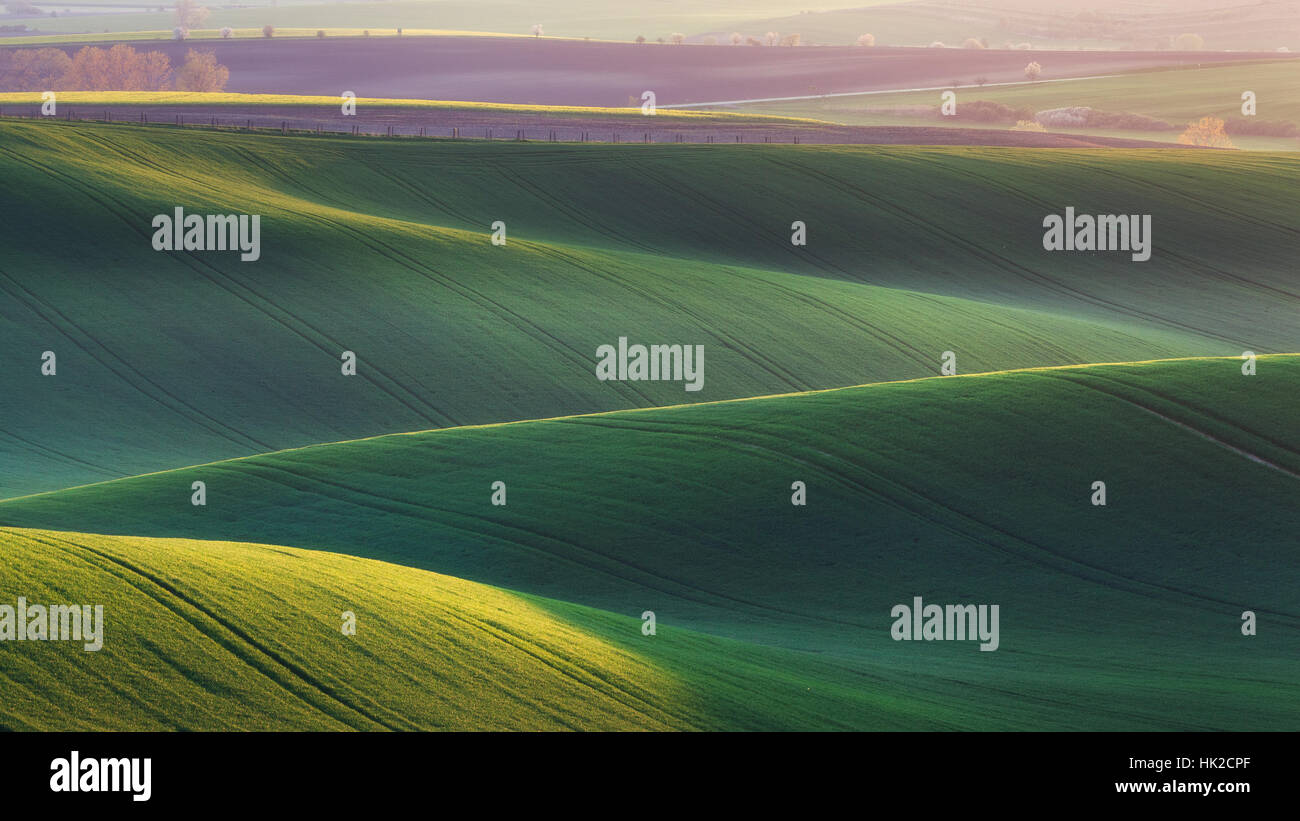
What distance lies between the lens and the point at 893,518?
90.0 feet

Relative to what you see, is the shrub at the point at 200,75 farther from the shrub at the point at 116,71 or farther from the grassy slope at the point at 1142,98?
the grassy slope at the point at 1142,98

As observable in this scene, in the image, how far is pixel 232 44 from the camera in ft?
553

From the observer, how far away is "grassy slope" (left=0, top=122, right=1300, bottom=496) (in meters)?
43.1

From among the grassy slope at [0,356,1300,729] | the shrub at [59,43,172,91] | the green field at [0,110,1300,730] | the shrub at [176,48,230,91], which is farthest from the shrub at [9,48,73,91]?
the grassy slope at [0,356,1300,729]

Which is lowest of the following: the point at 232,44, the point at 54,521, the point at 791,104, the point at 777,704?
the point at 777,704

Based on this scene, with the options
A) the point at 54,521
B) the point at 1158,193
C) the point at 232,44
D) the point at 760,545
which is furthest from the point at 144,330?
the point at 232,44

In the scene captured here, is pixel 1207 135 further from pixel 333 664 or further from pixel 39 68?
pixel 39 68

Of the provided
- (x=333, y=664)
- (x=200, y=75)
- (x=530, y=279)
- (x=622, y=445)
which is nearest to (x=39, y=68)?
(x=200, y=75)

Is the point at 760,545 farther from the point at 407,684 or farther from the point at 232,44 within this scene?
the point at 232,44

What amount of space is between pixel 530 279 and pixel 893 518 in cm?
2908

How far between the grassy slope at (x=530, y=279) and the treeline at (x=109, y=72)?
73551 millimetres

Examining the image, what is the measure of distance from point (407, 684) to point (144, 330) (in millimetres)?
34893

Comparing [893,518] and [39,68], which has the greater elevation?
[39,68]

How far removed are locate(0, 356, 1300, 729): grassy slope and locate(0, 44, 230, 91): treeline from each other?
11610cm
